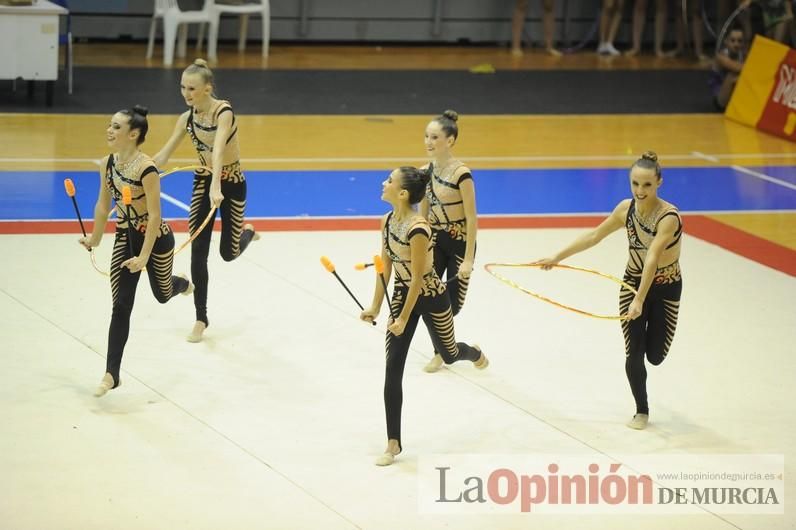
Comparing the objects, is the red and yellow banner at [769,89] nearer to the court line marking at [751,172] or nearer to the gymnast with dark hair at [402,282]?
the court line marking at [751,172]

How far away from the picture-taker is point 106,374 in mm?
7086

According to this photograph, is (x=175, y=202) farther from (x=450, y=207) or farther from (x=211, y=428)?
(x=211, y=428)

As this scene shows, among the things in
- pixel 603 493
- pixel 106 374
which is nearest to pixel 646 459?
pixel 603 493

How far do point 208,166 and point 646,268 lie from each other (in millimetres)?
3081

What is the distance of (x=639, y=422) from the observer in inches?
276

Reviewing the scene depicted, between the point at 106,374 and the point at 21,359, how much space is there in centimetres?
88

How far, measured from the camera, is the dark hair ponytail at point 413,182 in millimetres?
6191

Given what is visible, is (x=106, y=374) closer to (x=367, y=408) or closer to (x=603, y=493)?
(x=367, y=408)

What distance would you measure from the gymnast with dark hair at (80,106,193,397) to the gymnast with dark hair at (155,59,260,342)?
1.91 feet

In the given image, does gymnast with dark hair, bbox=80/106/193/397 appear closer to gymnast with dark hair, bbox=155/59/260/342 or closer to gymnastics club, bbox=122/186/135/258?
gymnastics club, bbox=122/186/135/258

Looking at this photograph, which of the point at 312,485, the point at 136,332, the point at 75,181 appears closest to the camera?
the point at 312,485

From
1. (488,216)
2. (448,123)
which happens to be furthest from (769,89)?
(448,123)

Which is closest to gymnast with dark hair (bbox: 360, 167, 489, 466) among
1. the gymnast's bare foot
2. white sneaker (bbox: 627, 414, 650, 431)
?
white sneaker (bbox: 627, 414, 650, 431)

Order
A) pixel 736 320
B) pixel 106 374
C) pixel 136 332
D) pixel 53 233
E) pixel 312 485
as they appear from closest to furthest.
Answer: pixel 312 485
pixel 106 374
pixel 136 332
pixel 736 320
pixel 53 233
